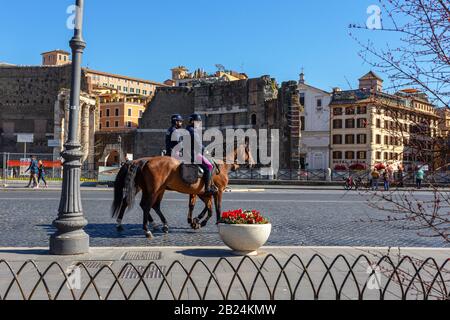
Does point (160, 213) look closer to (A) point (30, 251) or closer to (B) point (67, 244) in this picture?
(B) point (67, 244)

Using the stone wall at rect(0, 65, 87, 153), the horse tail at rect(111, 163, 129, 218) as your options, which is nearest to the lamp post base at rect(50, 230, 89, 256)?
the horse tail at rect(111, 163, 129, 218)

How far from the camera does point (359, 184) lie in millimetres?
4066

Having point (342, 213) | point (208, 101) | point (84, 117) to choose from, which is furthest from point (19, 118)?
point (342, 213)

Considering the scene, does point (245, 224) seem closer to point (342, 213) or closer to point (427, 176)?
point (427, 176)

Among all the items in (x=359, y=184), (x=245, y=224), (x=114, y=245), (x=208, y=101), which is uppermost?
(x=208, y=101)

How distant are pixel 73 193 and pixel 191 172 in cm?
314

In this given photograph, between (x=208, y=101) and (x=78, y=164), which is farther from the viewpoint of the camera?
(x=208, y=101)

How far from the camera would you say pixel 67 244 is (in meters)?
7.52

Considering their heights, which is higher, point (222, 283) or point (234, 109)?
point (234, 109)

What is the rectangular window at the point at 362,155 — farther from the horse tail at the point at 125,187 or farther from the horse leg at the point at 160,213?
the horse tail at the point at 125,187

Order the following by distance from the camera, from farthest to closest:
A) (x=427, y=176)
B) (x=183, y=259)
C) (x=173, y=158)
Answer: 1. (x=173, y=158)
2. (x=183, y=259)
3. (x=427, y=176)

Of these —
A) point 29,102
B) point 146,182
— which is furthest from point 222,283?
point 29,102
